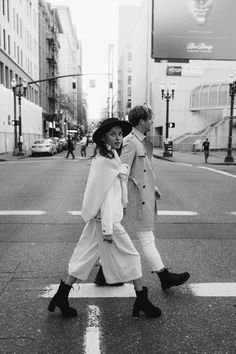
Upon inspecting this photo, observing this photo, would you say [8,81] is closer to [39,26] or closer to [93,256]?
[39,26]

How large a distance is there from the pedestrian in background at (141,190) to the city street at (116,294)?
0.34 m

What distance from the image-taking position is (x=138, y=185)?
13.7 ft

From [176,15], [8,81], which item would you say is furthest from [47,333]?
[8,81]

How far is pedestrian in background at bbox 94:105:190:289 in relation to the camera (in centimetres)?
417

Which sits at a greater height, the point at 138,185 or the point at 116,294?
the point at 138,185

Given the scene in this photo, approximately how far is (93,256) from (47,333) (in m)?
0.74

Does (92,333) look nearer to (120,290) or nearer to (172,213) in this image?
(120,290)

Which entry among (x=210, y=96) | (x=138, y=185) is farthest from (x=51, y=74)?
(x=138, y=185)

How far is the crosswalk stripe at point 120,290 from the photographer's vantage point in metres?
4.20

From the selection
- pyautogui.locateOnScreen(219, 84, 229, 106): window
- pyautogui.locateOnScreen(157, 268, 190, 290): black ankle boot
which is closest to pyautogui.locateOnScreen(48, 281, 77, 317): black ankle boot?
pyautogui.locateOnScreen(157, 268, 190, 290): black ankle boot

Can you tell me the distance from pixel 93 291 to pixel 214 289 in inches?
49.5

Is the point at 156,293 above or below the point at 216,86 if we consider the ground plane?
below

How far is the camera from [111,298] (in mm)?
4117

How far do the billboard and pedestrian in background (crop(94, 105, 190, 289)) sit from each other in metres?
30.5
